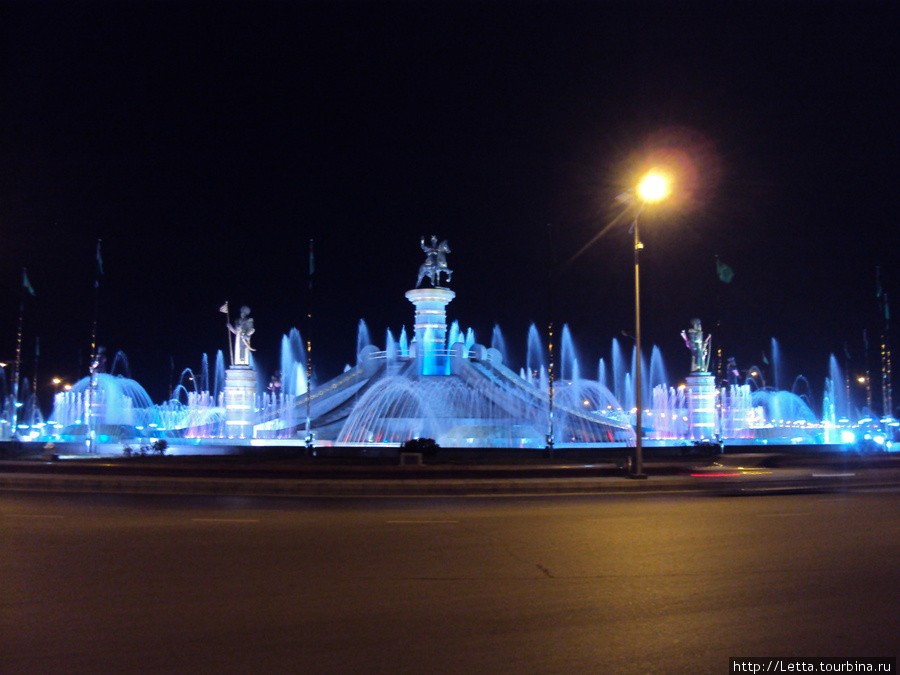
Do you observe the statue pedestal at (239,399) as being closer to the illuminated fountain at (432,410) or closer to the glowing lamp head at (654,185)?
the illuminated fountain at (432,410)

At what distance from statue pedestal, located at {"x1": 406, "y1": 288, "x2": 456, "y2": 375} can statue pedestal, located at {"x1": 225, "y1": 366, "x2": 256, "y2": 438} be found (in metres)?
10.8

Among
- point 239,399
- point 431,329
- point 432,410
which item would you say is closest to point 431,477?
point 432,410

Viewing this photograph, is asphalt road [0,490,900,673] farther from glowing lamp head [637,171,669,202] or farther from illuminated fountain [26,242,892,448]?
illuminated fountain [26,242,892,448]

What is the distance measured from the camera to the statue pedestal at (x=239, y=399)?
1726 inches

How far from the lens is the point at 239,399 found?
44.3m

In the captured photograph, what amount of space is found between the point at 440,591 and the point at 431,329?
41609mm

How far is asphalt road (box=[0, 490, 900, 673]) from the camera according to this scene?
5570mm

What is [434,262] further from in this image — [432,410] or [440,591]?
[440,591]

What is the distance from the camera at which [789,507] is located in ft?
48.2

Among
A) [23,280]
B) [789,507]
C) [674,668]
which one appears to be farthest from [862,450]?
[23,280]

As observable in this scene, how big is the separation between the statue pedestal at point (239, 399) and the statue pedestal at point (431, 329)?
10820mm

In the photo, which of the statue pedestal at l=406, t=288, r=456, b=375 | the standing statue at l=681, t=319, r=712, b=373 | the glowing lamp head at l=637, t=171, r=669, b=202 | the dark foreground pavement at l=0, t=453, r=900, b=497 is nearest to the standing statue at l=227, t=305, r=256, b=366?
the statue pedestal at l=406, t=288, r=456, b=375

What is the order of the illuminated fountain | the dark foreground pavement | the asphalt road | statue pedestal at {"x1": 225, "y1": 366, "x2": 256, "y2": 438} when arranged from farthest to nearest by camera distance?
statue pedestal at {"x1": 225, "y1": 366, "x2": 256, "y2": 438} < the illuminated fountain < the dark foreground pavement < the asphalt road

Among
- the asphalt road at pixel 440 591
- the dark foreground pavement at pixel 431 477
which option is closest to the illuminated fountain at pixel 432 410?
the dark foreground pavement at pixel 431 477
